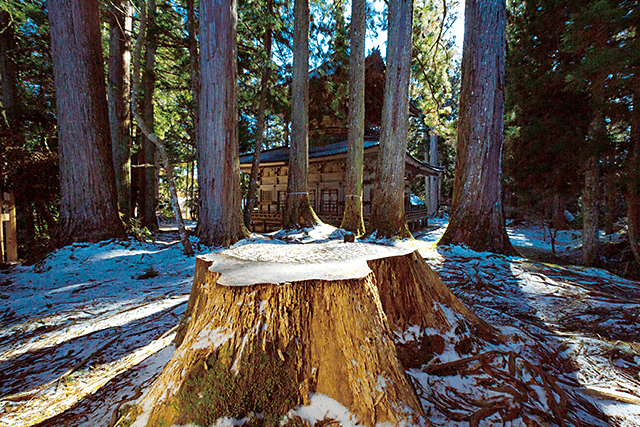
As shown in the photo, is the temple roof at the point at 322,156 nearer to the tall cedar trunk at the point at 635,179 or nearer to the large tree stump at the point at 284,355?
the tall cedar trunk at the point at 635,179

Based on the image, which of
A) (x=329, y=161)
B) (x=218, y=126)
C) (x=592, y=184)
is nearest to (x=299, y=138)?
(x=218, y=126)

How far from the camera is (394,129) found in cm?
625

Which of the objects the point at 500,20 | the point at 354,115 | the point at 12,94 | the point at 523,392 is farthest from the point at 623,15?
the point at 12,94

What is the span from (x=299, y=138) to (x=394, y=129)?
3.00 metres

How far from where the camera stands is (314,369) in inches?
47.8

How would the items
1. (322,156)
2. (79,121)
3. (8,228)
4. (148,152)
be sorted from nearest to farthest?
(8,228) → (79,121) → (148,152) → (322,156)

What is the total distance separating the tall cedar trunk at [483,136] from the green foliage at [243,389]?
15.3 ft

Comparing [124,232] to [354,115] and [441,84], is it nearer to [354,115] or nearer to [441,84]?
[354,115]

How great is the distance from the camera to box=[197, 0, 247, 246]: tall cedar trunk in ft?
16.4

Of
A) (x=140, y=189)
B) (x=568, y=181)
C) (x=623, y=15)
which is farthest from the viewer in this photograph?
(x=140, y=189)

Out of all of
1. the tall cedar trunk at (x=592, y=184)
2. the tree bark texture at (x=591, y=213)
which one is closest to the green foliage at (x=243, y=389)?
the tall cedar trunk at (x=592, y=184)

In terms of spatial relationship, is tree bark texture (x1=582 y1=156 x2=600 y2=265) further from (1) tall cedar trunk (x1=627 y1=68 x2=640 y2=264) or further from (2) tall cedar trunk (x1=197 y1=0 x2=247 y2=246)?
(2) tall cedar trunk (x1=197 y1=0 x2=247 y2=246)

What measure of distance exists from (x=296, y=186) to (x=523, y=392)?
23.0ft

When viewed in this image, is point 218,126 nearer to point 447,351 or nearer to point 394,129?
point 394,129
